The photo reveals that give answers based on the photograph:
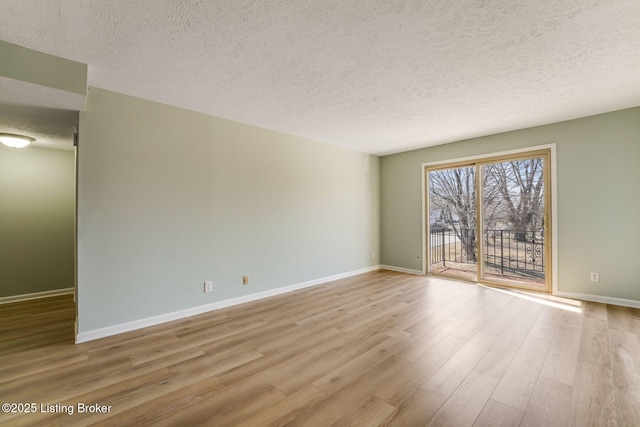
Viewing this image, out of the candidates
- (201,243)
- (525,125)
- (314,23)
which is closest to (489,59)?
(314,23)

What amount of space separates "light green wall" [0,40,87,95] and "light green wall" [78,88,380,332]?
0.46 metres

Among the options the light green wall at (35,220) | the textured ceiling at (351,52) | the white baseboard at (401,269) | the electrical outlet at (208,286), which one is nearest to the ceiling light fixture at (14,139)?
the light green wall at (35,220)

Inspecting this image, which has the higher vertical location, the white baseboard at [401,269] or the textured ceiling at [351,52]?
the textured ceiling at [351,52]

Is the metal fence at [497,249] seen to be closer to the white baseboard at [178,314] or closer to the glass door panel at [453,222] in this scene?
the glass door panel at [453,222]

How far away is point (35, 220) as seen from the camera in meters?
3.92

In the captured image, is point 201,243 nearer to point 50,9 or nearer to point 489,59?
point 50,9

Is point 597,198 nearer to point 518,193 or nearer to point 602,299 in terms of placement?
point 518,193

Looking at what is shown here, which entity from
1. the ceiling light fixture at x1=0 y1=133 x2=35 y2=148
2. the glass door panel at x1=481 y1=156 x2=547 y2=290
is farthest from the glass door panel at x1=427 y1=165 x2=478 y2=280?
the ceiling light fixture at x1=0 y1=133 x2=35 y2=148

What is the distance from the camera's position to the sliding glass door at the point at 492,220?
3932mm

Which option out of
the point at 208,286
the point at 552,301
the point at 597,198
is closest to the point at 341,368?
the point at 208,286

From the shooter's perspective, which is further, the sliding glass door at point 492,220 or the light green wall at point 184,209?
the sliding glass door at point 492,220

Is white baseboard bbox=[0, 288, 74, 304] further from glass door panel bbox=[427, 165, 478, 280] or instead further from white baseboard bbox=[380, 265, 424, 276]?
glass door panel bbox=[427, 165, 478, 280]

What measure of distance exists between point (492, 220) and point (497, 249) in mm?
485

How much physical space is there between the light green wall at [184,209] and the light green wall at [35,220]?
7.99 ft
